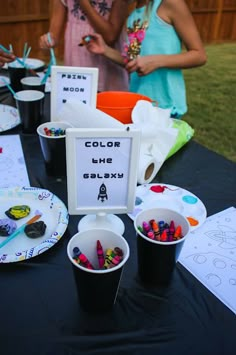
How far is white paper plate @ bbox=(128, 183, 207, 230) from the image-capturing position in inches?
33.0

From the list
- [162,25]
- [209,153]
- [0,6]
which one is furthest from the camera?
[0,6]

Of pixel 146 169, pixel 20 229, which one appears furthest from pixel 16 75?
pixel 20 229

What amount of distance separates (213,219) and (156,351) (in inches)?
14.9

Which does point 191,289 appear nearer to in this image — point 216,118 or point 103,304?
point 103,304

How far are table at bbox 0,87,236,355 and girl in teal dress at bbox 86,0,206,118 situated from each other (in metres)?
0.98

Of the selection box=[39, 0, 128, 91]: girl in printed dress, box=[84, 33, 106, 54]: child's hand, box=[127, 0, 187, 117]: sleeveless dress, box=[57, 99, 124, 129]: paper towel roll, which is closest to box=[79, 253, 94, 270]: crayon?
box=[57, 99, 124, 129]: paper towel roll

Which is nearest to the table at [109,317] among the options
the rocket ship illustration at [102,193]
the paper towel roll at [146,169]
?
the rocket ship illustration at [102,193]

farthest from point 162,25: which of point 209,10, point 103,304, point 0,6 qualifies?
point 209,10

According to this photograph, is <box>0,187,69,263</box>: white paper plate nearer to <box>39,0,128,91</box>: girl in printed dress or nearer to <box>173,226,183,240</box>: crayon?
<box>173,226,183,240</box>: crayon

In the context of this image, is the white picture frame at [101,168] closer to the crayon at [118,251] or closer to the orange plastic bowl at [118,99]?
the crayon at [118,251]

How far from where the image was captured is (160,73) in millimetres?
1600

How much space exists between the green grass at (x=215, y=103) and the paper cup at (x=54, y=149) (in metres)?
1.98

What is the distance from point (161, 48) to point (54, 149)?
2.89 ft

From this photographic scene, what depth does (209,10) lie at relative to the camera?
235 inches
